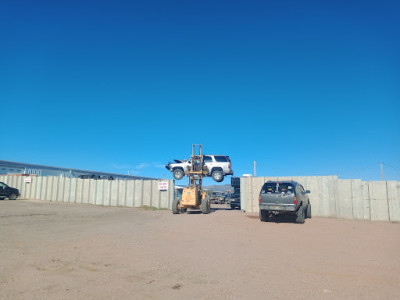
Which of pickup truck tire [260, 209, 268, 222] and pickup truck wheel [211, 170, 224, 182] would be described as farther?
pickup truck wheel [211, 170, 224, 182]

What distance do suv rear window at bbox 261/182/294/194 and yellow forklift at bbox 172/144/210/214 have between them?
427 centimetres

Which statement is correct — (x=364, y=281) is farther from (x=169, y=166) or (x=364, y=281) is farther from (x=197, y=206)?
(x=169, y=166)

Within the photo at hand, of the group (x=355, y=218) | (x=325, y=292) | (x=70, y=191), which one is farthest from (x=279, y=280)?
(x=70, y=191)

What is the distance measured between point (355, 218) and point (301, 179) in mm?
3125

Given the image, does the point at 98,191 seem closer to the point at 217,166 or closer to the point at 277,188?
the point at 217,166

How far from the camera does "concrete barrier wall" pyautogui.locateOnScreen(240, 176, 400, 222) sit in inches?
497

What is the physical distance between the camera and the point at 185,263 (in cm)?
500

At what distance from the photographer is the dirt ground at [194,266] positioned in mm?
3586

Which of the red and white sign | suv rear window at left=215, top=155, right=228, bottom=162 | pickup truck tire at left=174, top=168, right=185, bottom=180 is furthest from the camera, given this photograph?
pickup truck tire at left=174, top=168, right=185, bottom=180

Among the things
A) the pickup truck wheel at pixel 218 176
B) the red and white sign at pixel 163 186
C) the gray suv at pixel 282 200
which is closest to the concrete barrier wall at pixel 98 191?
the red and white sign at pixel 163 186

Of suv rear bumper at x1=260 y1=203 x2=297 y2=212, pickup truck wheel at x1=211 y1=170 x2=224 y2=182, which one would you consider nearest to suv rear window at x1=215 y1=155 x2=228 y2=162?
pickup truck wheel at x1=211 y1=170 x2=224 y2=182

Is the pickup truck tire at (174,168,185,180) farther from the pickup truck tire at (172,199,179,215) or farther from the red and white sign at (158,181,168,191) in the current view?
the pickup truck tire at (172,199,179,215)

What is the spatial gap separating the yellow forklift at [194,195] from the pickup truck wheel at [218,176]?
288 cm

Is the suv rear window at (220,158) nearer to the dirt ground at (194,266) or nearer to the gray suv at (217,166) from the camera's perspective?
the gray suv at (217,166)
